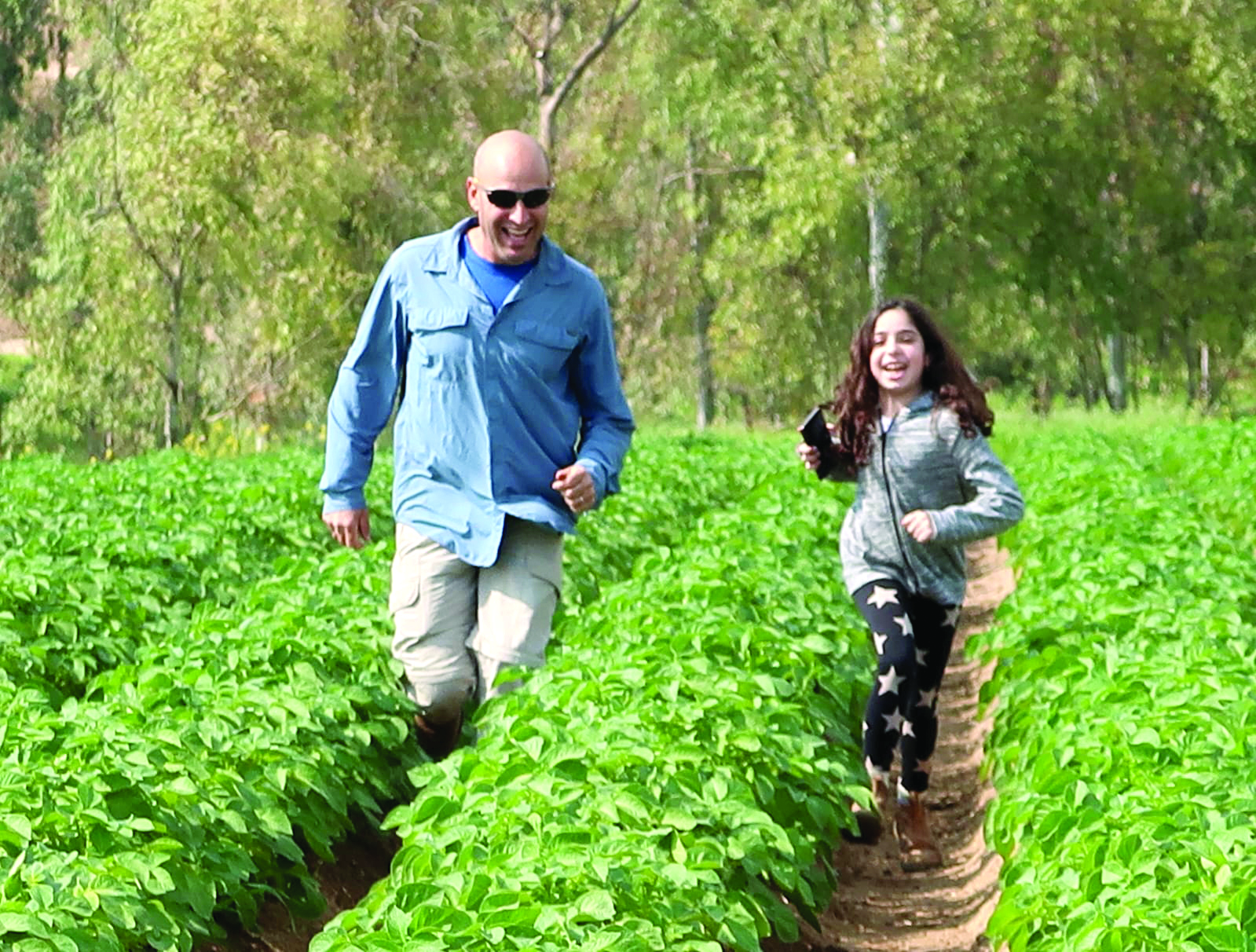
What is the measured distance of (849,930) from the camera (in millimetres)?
6559

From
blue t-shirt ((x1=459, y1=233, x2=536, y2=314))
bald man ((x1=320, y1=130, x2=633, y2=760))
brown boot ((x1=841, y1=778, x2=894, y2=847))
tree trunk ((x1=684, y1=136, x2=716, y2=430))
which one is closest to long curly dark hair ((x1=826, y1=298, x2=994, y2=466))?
bald man ((x1=320, y1=130, x2=633, y2=760))

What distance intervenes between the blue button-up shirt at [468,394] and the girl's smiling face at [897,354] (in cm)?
107

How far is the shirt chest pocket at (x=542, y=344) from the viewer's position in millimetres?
6273

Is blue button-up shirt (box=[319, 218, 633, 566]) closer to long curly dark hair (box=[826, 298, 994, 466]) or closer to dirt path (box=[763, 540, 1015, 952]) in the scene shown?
long curly dark hair (box=[826, 298, 994, 466])

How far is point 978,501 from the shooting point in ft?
22.2

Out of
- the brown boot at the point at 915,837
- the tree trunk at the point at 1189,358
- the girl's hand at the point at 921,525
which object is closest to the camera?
the girl's hand at the point at 921,525

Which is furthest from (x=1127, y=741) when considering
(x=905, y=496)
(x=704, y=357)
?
(x=704, y=357)

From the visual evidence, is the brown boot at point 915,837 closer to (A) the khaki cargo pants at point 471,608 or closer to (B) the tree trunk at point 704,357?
(A) the khaki cargo pants at point 471,608

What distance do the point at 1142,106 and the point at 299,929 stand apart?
3788 cm

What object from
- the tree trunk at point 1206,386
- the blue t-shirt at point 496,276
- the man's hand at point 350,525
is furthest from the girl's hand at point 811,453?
the tree trunk at point 1206,386

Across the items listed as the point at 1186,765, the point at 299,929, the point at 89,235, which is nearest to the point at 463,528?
the point at 299,929

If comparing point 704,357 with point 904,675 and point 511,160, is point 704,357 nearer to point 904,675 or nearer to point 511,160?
point 904,675

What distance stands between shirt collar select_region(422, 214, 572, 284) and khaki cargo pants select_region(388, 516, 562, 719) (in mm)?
798

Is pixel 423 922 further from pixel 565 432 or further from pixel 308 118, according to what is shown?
pixel 308 118
